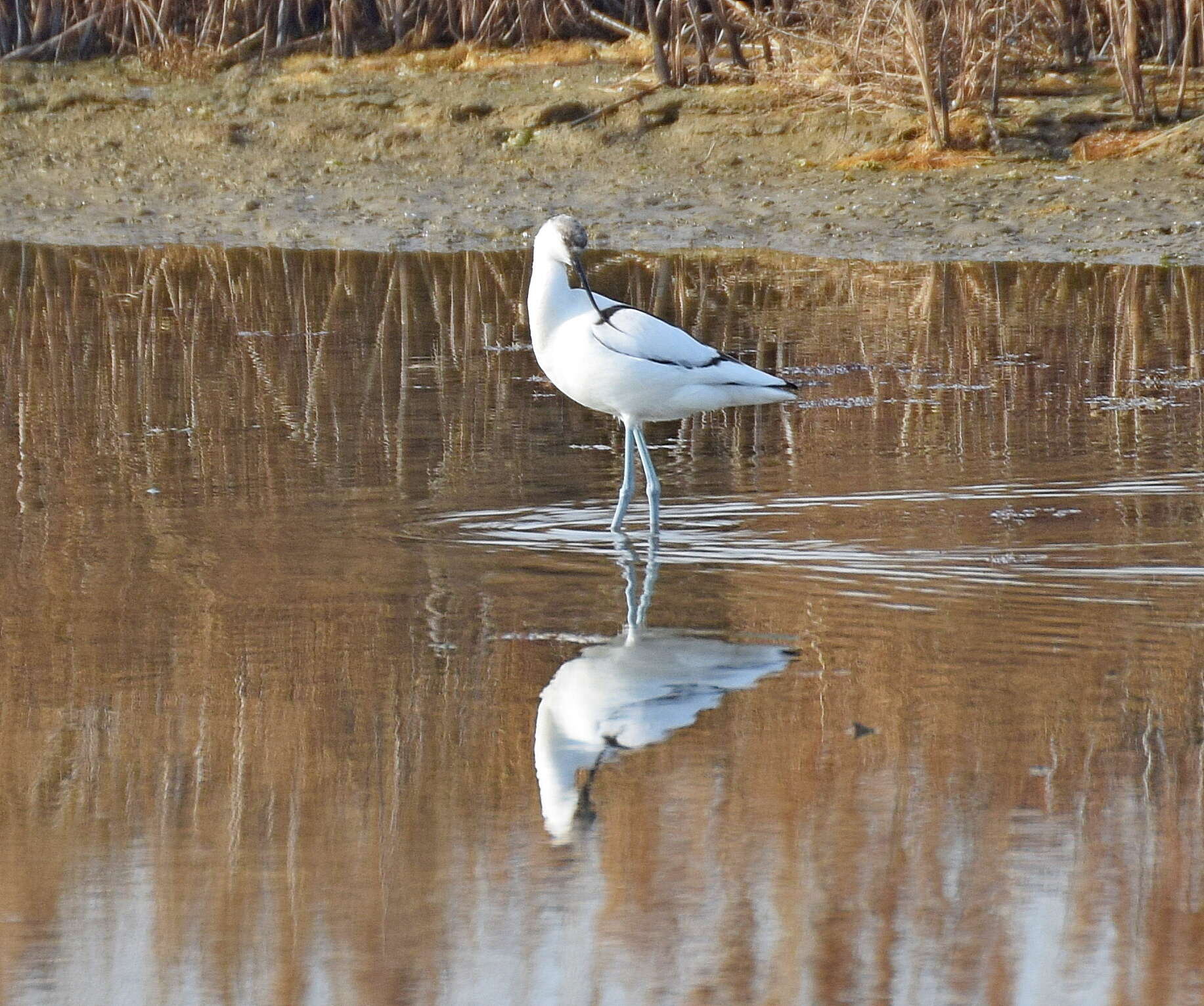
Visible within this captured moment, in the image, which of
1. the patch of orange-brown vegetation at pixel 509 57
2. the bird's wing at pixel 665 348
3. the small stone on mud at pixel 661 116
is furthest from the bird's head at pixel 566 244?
the patch of orange-brown vegetation at pixel 509 57

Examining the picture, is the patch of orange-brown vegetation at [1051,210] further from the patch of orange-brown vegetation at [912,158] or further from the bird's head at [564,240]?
the bird's head at [564,240]

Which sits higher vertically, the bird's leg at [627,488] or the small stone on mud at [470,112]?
the small stone on mud at [470,112]

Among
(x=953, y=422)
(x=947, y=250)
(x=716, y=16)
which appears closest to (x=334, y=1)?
(x=716, y=16)

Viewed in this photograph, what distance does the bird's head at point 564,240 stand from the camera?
5832 millimetres

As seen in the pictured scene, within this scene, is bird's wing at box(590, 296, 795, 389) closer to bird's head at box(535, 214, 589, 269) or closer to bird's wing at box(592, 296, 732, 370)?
bird's wing at box(592, 296, 732, 370)

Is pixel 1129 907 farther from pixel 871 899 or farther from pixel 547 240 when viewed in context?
pixel 547 240

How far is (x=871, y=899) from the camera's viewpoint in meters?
3.11

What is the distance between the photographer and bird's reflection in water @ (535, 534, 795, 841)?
11.7 ft

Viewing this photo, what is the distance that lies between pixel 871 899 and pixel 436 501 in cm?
307

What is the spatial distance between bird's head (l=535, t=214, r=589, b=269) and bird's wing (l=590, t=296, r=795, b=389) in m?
0.21

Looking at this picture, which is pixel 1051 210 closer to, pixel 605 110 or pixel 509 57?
pixel 605 110

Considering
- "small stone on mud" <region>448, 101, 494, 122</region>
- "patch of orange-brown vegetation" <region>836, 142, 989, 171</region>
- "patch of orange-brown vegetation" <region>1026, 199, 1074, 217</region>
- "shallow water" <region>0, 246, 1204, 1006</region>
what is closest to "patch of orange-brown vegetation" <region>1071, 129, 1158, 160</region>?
"patch of orange-brown vegetation" <region>836, 142, 989, 171</region>

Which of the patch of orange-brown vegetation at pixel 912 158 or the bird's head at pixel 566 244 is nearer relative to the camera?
the bird's head at pixel 566 244

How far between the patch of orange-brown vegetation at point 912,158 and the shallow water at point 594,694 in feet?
15.2
